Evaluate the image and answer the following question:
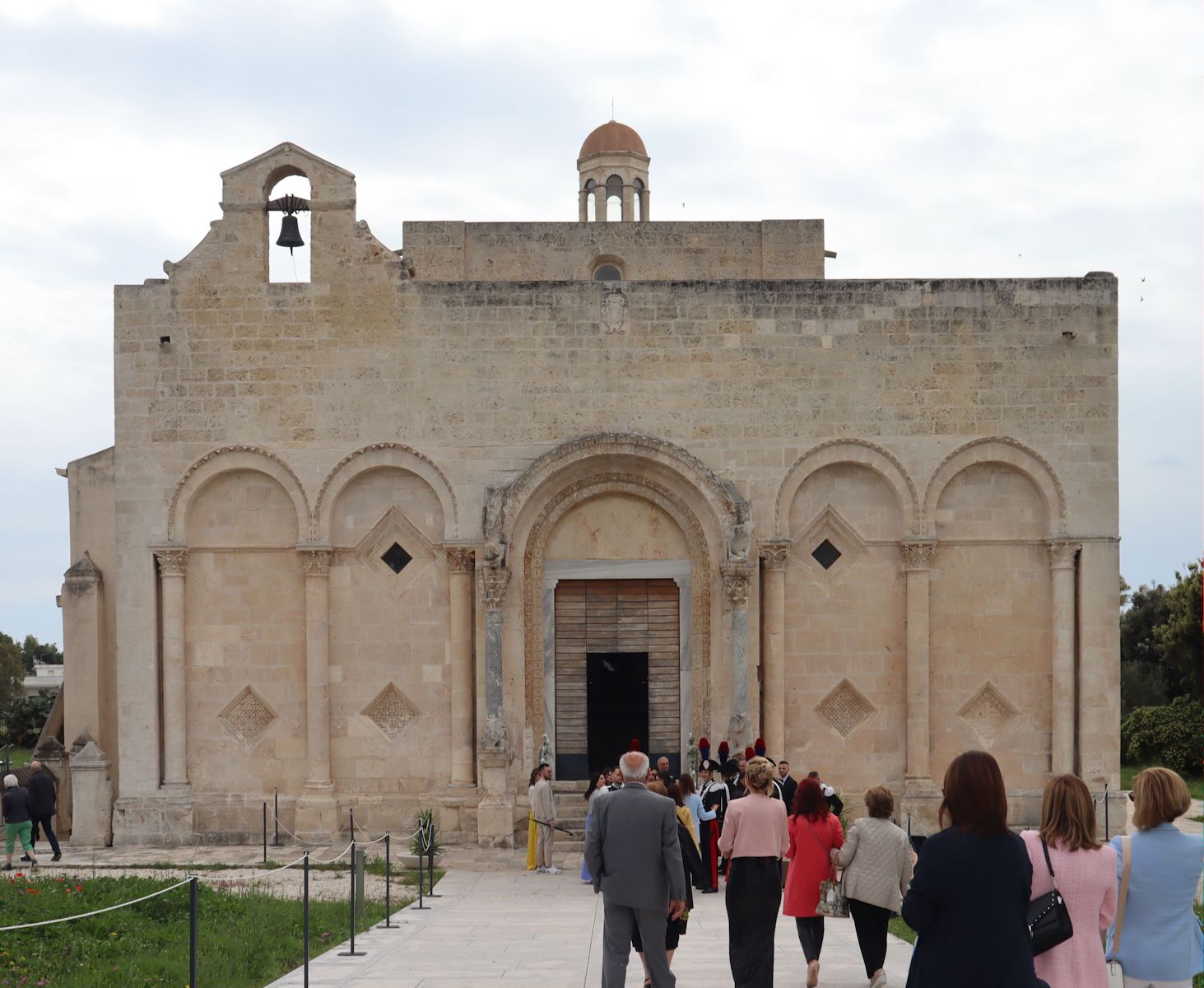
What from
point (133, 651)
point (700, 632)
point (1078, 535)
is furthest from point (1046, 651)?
point (133, 651)

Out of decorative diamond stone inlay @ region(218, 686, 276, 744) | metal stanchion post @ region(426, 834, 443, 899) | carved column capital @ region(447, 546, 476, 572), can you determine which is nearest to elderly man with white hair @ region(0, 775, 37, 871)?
decorative diamond stone inlay @ region(218, 686, 276, 744)

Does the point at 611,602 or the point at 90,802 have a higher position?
the point at 611,602

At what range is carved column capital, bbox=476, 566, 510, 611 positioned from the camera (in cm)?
1934

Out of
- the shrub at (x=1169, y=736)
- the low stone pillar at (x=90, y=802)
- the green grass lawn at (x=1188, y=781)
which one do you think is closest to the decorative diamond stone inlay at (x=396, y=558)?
the low stone pillar at (x=90, y=802)

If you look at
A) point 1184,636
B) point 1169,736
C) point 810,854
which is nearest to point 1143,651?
point 1184,636

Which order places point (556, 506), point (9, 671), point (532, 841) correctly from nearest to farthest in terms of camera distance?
1. point (532, 841)
2. point (556, 506)
3. point (9, 671)

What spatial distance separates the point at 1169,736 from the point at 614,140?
668 inches

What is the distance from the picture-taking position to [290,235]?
20.4m

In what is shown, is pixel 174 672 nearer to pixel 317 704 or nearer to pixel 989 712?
pixel 317 704

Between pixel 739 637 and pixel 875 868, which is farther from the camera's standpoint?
pixel 739 637

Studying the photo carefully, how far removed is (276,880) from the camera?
16.8m

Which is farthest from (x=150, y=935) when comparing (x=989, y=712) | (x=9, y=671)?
(x=9, y=671)

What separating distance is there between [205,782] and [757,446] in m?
9.13

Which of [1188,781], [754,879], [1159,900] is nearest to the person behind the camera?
[1159,900]
